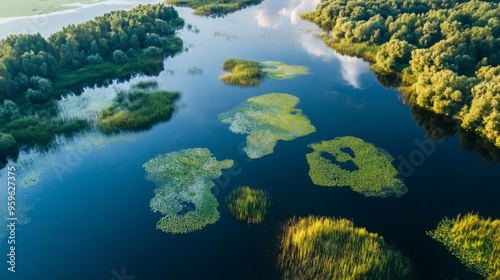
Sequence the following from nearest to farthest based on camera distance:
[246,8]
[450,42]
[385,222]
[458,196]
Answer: [385,222] < [458,196] < [450,42] < [246,8]

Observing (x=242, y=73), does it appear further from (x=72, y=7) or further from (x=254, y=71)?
(x=72, y=7)

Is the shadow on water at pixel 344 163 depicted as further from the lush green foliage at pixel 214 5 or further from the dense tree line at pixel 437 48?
the lush green foliage at pixel 214 5

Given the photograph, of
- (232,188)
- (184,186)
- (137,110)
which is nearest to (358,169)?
(232,188)

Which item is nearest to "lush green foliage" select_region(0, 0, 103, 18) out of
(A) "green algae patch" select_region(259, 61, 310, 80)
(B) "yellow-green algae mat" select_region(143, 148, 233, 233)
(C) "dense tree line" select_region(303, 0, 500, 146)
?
(A) "green algae patch" select_region(259, 61, 310, 80)

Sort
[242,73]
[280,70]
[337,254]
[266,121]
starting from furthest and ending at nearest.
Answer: [280,70], [242,73], [266,121], [337,254]

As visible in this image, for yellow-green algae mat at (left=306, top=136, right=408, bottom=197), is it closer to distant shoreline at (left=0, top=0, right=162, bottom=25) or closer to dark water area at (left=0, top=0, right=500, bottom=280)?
dark water area at (left=0, top=0, right=500, bottom=280)

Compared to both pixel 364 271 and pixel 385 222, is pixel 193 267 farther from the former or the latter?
pixel 385 222

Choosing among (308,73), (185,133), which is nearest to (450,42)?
(308,73)
